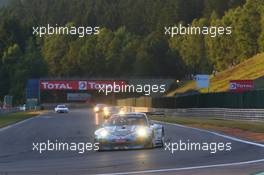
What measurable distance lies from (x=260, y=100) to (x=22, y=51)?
10904cm

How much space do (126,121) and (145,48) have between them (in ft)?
421

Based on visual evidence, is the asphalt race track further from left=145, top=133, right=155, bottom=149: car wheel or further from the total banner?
the total banner

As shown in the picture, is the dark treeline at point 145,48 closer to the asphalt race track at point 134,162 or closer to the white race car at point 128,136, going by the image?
the white race car at point 128,136

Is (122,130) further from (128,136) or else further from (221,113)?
(221,113)

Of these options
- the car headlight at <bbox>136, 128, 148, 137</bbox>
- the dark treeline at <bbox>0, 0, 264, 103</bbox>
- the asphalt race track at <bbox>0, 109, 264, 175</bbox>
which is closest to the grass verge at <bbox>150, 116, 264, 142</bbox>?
the car headlight at <bbox>136, 128, 148, 137</bbox>

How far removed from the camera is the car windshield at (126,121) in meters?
21.5

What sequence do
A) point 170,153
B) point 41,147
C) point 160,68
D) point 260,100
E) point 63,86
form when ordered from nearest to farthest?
point 170,153 < point 41,147 < point 260,100 < point 63,86 < point 160,68

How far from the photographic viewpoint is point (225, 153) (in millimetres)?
19094

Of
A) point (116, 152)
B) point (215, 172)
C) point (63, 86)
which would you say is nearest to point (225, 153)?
point (116, 152)

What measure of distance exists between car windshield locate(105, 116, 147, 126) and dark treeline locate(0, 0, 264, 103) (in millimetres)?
81359

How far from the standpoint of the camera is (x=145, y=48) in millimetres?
149625

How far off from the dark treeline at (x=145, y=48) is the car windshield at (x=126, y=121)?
8136cm

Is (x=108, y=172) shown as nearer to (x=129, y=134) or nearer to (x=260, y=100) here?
(x=129, y=134)

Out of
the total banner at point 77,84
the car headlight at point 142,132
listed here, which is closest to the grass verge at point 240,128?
the car headlight at point 142,132
